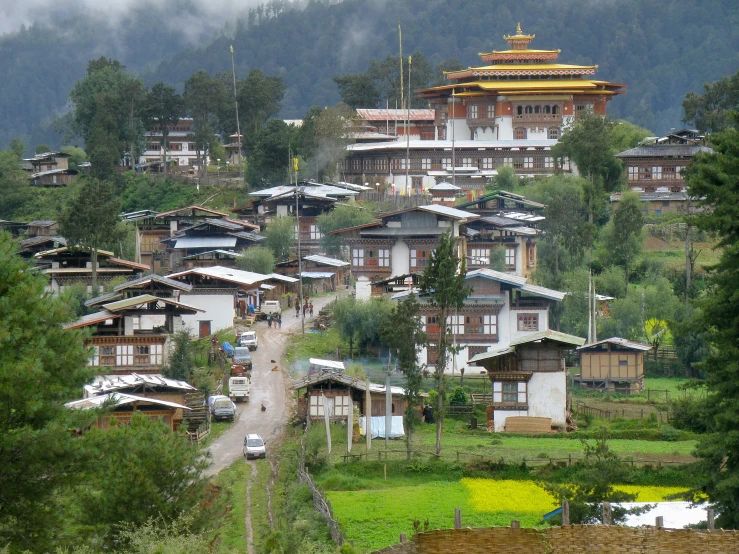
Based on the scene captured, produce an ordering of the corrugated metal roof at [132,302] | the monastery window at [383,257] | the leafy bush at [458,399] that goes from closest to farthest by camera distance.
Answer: the leafy bush at [458,399] < the corrugated metal roof at [132,302] < the monastery window at [383,257]

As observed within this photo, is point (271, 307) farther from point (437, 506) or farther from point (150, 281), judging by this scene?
point (437, 506)

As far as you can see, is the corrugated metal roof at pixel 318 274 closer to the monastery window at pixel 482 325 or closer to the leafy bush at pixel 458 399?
the monastery window at pixel 482 325

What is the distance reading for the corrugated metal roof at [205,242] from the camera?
233 feet

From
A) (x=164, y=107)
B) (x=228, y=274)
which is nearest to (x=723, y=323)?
(x=228, y=274)

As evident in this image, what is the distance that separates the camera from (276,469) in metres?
40.9

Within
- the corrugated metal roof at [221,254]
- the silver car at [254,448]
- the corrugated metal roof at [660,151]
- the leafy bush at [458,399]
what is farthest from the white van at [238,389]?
the corrugated metal roof at [660,151]

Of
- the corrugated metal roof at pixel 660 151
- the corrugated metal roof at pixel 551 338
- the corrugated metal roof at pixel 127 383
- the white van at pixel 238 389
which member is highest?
the corrugated metal roof at pixel 660 151

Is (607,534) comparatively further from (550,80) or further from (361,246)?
(550,80)

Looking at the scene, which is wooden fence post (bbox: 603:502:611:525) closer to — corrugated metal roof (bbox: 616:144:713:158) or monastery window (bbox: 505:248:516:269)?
monastery window (bbox: 505:248:516:269)

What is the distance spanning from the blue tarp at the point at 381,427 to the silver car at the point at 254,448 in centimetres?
382

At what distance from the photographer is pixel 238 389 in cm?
4931

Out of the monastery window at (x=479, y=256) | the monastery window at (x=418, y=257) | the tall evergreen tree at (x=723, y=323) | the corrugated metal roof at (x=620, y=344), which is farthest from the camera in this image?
the monastery window at (x=479, y=256)

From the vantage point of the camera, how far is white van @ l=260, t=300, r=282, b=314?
62.5 m

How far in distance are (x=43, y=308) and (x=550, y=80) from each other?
67006 mm
